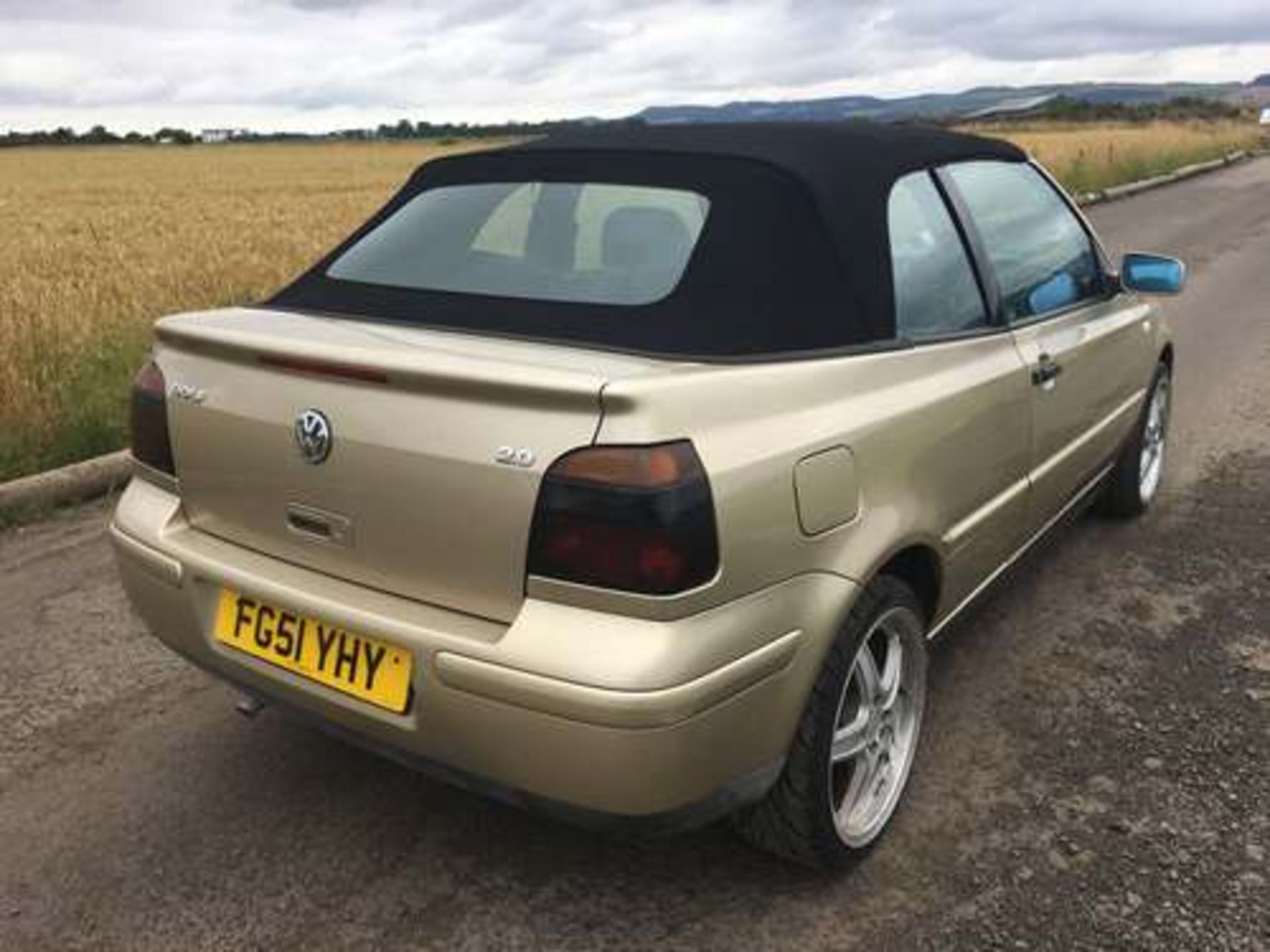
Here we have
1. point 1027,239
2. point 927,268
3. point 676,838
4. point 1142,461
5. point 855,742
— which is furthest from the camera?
point 1142,461

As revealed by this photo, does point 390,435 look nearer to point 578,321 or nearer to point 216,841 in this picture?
point 578,321

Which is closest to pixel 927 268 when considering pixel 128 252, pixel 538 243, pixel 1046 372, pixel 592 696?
pixel 1046 372

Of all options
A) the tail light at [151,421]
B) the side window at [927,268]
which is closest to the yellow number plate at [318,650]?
the tail light at [151,421]

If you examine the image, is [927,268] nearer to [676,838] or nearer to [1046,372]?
[1046,372]

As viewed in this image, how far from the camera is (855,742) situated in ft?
8.40

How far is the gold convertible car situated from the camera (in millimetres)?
1984

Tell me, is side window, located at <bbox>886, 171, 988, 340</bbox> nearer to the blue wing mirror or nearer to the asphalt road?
the asphalt road

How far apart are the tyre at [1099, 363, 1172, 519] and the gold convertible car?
1533 mm

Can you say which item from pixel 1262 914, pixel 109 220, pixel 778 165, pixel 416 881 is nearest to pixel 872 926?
pixel 1262 914

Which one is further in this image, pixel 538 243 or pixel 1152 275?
pixel 1152 275

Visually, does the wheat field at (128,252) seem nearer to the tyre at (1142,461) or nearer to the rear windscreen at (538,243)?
the rear windscreen at (538,243)

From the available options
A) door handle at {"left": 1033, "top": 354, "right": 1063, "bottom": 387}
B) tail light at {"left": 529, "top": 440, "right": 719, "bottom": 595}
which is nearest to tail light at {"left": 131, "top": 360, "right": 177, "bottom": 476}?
tail light at {"left": 529, "top": 440, "right": 719, "bottom": 595}

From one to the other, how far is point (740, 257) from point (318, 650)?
116 cm

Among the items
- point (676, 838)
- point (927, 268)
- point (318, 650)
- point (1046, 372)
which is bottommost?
point (676, 838)
